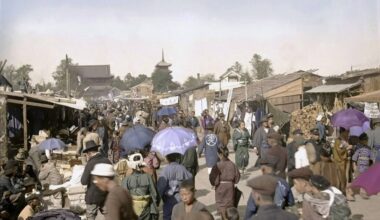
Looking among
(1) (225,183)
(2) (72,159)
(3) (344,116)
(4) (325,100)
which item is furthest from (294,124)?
(1) (225,183)

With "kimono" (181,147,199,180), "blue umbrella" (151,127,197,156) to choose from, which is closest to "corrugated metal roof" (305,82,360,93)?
"kimono" (181,147,199,180)

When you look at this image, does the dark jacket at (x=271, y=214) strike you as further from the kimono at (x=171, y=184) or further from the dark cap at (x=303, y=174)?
the kimono at (x=171, y=184)

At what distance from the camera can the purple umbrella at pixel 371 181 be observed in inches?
164

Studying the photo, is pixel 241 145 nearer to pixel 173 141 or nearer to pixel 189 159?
pixel 189 159

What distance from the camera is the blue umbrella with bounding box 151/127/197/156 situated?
28.7 ft

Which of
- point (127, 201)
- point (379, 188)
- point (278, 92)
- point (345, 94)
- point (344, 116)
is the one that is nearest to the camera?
point (379, 188)

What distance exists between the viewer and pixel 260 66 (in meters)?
68.1

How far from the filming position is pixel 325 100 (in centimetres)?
2102

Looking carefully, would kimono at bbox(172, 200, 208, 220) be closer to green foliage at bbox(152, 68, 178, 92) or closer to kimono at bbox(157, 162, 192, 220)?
kimono at bbox(157, 162, 192, 220)

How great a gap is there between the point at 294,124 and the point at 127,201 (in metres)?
16.9

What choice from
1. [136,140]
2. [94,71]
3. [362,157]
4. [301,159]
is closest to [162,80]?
[94,71]

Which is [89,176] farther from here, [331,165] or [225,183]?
[331,165]

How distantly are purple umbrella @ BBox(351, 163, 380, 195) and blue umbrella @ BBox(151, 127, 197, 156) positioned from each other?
4.56 m

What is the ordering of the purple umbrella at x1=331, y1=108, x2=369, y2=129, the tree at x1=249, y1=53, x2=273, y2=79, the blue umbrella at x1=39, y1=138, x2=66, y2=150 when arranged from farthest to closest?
the tree at x1=249, y1=53, x2=273, y2=79
the blue umbrella at x1=39, y1=138, x2=66, y2=150
the purple umbrella at x1=331, y1=108, x2=369, y2=129
